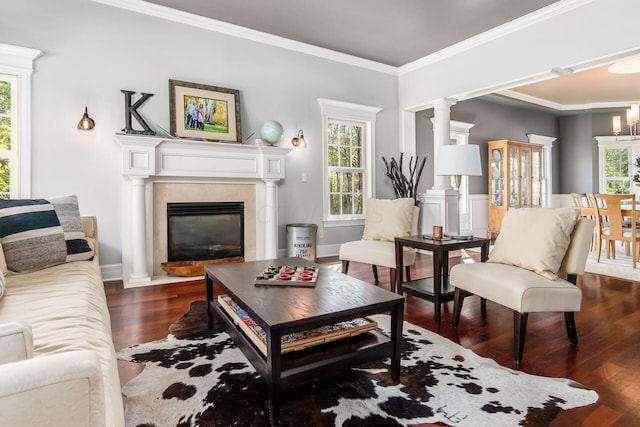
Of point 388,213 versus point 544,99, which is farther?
point 544,99

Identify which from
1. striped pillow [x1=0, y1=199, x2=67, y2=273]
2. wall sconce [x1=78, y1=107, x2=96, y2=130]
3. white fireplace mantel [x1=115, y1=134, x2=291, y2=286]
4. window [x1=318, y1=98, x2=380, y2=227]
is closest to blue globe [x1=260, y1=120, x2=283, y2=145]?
white fireplace mantel [x1=115, y1=134, x2=291, y2=286]

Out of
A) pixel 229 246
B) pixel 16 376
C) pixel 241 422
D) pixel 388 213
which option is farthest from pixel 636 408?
pixel 229 246

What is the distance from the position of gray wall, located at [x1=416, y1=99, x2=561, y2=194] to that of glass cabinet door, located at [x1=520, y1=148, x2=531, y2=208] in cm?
52

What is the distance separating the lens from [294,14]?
12.8 ft

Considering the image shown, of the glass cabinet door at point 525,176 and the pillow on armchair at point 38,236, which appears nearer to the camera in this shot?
the pillow on armchair at point 38,236

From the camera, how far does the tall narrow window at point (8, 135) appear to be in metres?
3.24

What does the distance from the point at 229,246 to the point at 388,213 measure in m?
1.93

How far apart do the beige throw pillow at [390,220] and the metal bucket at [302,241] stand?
0.91m

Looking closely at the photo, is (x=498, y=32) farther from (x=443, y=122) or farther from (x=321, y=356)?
(x=321, y=356)

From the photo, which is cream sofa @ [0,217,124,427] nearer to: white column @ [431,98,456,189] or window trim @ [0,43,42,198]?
window trim @ [0,43,42,198]

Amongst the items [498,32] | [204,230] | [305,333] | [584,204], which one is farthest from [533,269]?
[584,204]

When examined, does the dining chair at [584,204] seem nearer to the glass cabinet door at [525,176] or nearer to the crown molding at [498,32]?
the glass cabinet door at [525,176]

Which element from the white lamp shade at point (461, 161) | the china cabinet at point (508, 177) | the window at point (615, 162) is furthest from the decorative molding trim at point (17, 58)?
the window at point (615, 162)

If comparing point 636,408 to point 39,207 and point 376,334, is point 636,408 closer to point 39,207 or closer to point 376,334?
point 376,334
